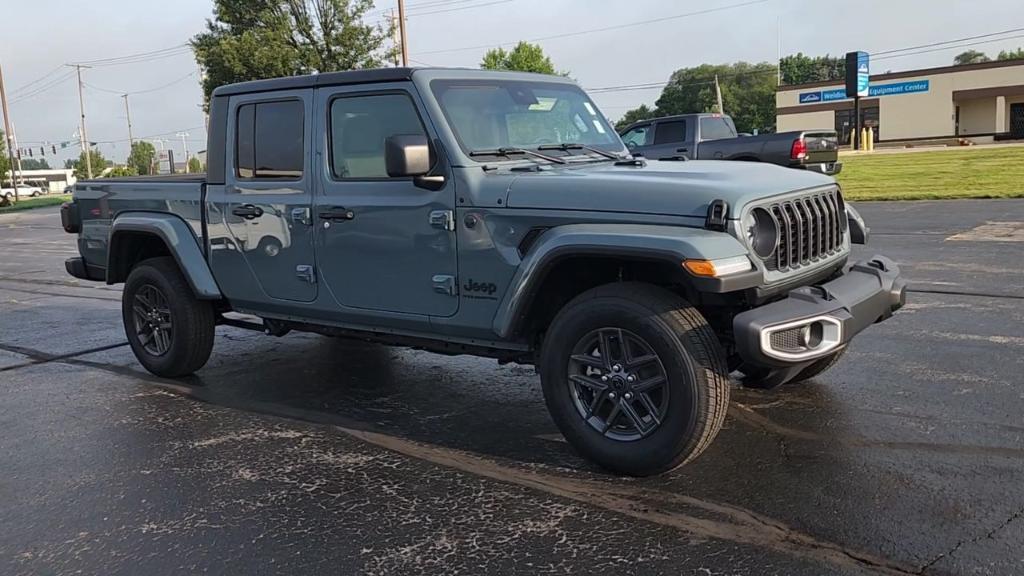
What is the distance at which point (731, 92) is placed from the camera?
115 metres

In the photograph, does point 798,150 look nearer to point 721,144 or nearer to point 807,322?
point 721,144

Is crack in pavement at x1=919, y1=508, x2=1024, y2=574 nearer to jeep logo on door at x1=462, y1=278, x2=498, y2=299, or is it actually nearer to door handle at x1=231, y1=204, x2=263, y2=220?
jeep logo on door at x1=462, y1=278, x2=498, y2=299

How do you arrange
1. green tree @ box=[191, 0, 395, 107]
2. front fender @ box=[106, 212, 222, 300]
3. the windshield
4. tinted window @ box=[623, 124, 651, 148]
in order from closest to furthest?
the windshield
front fender @ box=[106, 212, 222, 300]
tinted window @ box=[623, 124, 651, 148]
green tree @ box=[191, 0, 395, 107]

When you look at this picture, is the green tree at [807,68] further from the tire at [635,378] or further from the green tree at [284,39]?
the tire at [635,378]

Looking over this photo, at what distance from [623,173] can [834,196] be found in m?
1.22

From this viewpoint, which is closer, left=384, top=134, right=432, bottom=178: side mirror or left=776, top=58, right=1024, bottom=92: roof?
left=384, top=134, right=432, bottom=178: side mirror

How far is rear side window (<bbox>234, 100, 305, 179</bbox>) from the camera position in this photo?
16.8 feet

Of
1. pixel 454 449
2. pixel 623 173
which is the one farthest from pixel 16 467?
pixel 623 173

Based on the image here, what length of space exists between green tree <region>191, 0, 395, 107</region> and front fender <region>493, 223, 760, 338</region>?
101 feet

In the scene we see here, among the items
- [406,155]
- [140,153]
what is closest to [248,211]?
[406,155]

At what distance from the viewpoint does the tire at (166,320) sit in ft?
19.3

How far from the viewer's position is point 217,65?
1302 inches

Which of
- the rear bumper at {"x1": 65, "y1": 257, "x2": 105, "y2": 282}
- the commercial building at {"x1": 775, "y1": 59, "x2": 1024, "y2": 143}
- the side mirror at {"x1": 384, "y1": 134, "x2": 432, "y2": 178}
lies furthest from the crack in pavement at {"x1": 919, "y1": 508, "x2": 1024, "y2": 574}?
the commercial building at {"x1": 775, "y1": 59, "x2": 1024, "y2": 143}

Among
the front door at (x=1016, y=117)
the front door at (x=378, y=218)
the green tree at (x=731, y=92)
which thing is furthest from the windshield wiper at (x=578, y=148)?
the green tree at (x=731, y=92)
